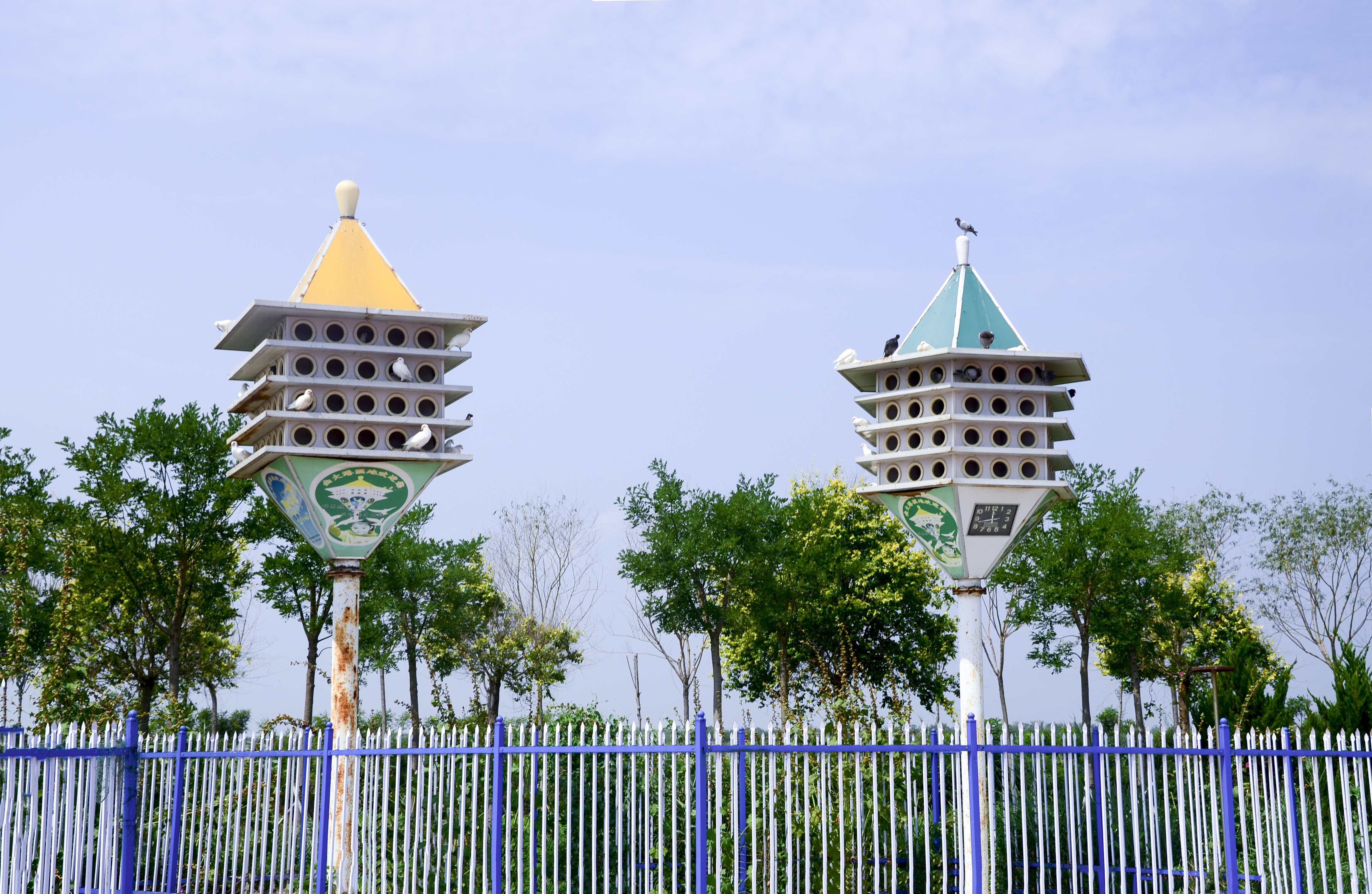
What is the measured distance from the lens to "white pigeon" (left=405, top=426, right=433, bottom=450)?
15.0 metres

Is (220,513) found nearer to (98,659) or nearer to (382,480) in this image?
(98,659)

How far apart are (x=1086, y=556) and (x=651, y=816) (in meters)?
19.9

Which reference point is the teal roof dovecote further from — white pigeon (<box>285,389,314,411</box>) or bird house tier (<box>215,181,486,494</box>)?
white pigeon (<box>285,389,314,411</box>)

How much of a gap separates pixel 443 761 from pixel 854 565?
2267cm

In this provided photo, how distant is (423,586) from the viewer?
32062mm

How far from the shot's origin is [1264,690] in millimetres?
28156

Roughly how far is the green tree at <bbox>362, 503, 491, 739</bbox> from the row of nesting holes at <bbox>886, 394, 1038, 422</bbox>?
16.4m

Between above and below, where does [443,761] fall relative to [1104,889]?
above

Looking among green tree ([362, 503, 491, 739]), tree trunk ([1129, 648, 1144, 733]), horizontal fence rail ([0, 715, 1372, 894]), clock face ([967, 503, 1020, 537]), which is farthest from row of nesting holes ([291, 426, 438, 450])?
tree trunk ([1129, 648, 1144, 733])

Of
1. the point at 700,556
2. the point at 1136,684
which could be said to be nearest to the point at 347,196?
the point at 700,556

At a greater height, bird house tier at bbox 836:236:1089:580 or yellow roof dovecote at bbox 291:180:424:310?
yellow roof dovecote at bbox 291:180:424:310

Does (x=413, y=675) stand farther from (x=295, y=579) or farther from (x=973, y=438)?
(x=973, y=438)

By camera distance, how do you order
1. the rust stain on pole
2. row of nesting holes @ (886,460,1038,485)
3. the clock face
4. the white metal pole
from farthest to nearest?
row of nesting holes @ (886,460,1038,485), the clock face, the white metal pole, the rust stain on pole

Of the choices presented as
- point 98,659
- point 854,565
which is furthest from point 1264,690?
point 98,659
